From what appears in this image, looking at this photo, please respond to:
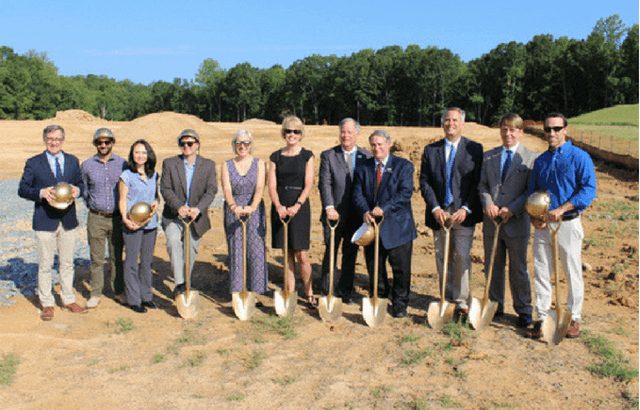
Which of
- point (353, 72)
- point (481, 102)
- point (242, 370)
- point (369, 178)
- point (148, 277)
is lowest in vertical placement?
point (242, 370)

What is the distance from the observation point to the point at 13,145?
33250 mm

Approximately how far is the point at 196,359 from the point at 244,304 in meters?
1.16

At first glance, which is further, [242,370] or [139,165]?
[139,165]

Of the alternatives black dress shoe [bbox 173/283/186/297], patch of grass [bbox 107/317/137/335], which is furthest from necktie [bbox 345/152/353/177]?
patch of grass [bbox 107/317/137/335]

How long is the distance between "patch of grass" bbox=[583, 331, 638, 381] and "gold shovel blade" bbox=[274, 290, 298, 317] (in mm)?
3186

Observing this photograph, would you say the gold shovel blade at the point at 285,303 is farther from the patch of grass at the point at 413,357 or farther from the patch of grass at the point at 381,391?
the patch of grass at the point at 381,391

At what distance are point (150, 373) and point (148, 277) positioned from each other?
1786mm

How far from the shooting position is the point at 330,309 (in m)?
6.26

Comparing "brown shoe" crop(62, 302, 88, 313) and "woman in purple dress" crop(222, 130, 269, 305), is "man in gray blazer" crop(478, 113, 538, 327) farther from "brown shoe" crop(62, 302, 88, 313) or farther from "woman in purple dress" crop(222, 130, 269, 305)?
"brown shoe" crop(62, 302, 88, 313)

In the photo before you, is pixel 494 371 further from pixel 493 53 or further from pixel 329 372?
pixel 493 53

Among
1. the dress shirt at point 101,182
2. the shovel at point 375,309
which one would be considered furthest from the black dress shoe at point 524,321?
the dress shirt at point 101,182

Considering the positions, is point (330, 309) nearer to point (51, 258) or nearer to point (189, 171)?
point (189, 171)

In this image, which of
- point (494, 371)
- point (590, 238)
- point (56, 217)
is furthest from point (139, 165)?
point (590, 238)

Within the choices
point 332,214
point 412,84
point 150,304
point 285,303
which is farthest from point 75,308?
point 412,84
